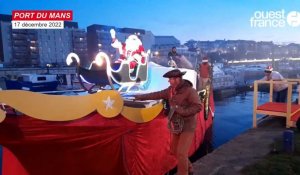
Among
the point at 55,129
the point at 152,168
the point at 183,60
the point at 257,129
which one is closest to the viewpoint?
the point at 55,129

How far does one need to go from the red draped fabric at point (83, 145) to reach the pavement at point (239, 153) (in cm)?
158

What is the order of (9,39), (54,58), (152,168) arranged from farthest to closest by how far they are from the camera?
(54,58) → (9,39) → (152,168)

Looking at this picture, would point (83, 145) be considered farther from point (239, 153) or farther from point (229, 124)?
point (229, 124)

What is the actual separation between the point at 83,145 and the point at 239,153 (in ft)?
15.1

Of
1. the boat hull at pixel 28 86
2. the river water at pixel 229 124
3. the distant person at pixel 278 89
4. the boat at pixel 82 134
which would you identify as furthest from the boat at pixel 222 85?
the boat at pixel 82 134

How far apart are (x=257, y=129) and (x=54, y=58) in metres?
96.4

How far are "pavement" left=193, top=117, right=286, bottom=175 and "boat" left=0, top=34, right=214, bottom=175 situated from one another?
1.39 m

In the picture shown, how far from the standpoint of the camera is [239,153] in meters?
7.86

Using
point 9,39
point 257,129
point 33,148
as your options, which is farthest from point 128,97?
point 9,39

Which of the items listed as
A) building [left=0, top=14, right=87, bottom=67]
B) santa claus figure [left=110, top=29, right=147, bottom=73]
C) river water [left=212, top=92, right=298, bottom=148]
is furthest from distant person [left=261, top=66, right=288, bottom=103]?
building [left=0, top=14, right=87, bottom=67]

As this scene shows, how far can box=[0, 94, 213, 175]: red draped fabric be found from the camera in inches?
191

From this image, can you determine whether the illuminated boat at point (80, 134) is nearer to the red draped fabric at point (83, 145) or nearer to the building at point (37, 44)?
the red draped fabric at point (83, 145)

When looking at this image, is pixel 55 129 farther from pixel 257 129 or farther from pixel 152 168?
pixel 257 129

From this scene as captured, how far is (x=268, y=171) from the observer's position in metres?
6.32
